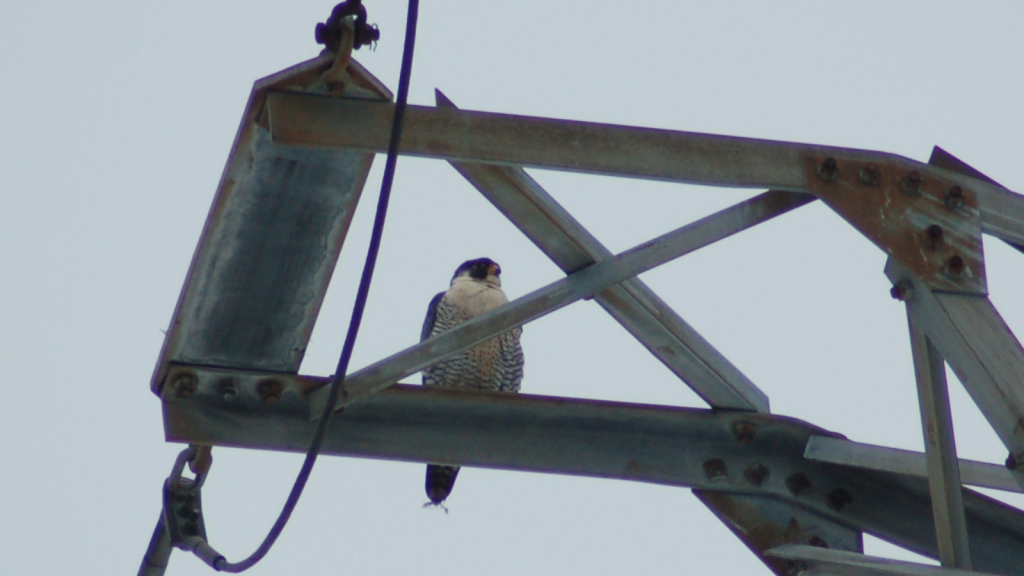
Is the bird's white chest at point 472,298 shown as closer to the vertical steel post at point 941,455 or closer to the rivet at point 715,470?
the rivet at point 715,470

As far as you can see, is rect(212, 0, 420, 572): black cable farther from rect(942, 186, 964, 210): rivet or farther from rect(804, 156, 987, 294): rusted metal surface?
rect(942, 186, 964, 210): rivet

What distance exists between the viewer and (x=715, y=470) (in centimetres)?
376

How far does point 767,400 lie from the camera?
3861 millimetres

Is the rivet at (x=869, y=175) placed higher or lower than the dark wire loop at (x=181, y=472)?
higher

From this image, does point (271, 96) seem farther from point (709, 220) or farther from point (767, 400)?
point (767, 400)

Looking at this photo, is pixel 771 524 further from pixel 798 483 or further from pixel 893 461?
pixel 893 461

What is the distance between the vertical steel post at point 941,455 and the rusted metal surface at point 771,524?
670 millimetres

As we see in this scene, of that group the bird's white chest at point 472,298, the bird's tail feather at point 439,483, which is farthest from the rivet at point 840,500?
the bird's white chest at point 472,298

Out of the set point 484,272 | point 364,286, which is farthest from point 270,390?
point 484,272

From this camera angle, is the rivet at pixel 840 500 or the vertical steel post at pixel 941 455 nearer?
the vertical steel post at pixel 941 455

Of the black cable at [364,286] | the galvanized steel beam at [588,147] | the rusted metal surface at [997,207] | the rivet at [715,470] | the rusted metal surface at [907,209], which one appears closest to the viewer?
the black cable at [364,286]

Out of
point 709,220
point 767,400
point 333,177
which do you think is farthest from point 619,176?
point 767,400

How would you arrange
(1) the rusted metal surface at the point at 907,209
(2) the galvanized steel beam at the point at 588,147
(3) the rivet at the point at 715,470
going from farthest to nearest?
1. (3) the rivet at the point at 715,470
2. (1) the rusted metal surface at the point at 907,209
3. (2) the galvanized steel beam at the point at 588,147

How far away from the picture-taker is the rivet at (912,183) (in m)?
3.39
